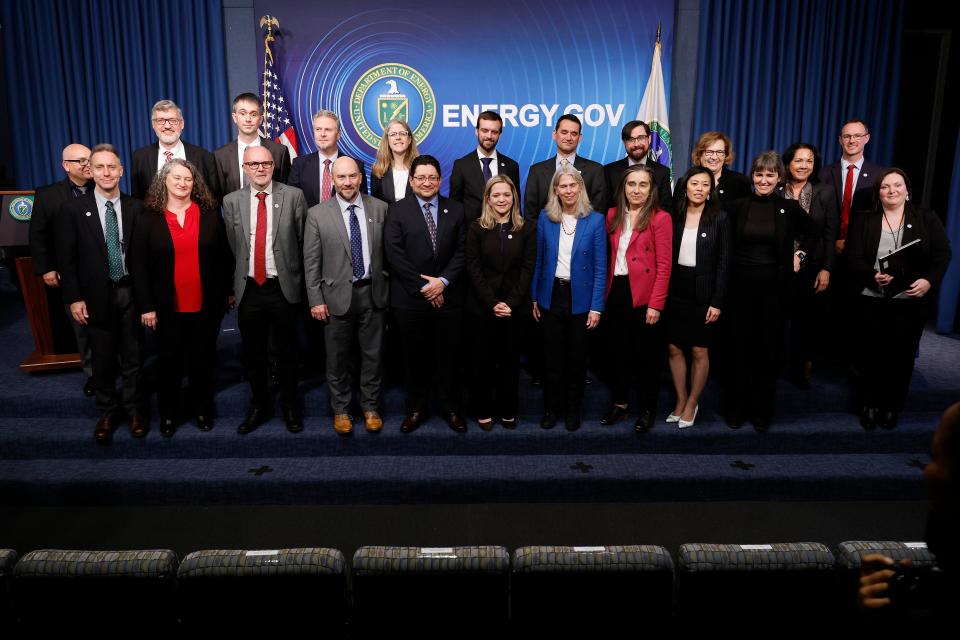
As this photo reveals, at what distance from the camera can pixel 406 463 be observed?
12.1 feet

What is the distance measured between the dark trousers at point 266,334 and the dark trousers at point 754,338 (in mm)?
2410

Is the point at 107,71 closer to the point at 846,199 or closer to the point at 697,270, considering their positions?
the point at 697,270

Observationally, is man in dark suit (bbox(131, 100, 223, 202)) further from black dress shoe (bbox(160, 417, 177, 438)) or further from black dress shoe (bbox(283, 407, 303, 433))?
black dress shoe (bbox(283, 407, 303, 433))

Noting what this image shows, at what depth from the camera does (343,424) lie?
3.81 meters

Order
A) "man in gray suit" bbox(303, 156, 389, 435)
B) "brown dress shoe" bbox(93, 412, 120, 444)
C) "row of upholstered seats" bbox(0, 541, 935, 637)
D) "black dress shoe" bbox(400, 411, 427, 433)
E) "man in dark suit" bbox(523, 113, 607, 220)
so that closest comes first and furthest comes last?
"row of upholstered seats" bbox(0, 541, 935, 637)
"man in gray suit" bbox(303, 156, 389, 435)
"brown dress shoe" bbox(93, 412, 120, 444)
"black dress shoe" bbox(400, 411, 427, 433)
"man in dark suit" bbox(523, 113, 607, 220)

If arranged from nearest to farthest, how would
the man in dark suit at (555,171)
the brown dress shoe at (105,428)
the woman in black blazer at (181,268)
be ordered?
the woman in black blazer at (181,268)
the brown dress shoe at (105,428)
the man in dark suit at (555,171)

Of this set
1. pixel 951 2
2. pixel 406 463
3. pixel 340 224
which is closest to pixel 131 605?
pixel 406 463

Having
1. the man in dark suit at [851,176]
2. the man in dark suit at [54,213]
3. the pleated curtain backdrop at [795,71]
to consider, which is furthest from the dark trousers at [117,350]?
the pleated curtain backdrop at [795,71]

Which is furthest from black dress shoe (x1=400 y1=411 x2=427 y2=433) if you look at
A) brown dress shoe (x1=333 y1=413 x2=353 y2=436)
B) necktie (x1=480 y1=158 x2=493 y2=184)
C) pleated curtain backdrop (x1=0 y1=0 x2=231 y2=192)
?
pleated curtain backdrop (x1=0 y1=0 x2=231 y2=192)

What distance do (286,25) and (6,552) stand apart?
5.14 meters

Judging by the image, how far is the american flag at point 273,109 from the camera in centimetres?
579

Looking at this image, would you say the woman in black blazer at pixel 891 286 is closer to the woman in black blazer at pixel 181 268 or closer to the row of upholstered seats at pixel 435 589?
the row of upholstered seats at pixel 435 589

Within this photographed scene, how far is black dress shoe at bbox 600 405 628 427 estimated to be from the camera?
394cm

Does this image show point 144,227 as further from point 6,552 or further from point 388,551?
point 388,551
